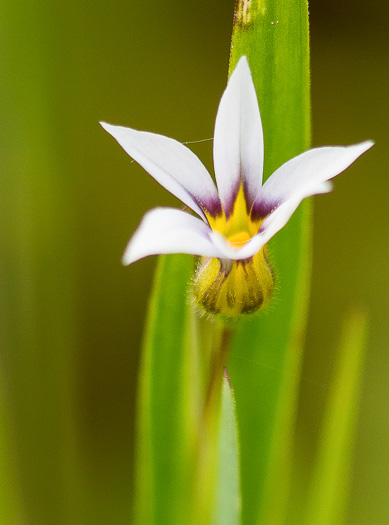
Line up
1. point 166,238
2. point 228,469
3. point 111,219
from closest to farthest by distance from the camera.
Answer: point 166,238 < point 228,469 < point 111,219

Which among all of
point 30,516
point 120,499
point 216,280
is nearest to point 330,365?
point 120,499

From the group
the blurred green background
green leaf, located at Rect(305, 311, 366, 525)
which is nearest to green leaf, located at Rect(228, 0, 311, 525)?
green leaf, located at Rect(305, 311, 366, 525)

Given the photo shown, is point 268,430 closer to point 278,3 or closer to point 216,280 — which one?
point 216,280

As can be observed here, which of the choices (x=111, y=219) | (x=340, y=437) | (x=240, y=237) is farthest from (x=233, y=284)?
(x=111, y=219)

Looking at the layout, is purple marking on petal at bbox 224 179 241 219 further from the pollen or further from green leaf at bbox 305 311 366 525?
green leaf at bbox 305 311 366 525

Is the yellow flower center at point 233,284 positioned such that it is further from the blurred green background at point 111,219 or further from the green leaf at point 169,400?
the blurred green background at point 111,219

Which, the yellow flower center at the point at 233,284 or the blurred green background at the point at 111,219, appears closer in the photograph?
the yellow flower center at the point at 233,284

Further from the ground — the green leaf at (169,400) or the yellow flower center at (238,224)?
the yellow flower center at (238,224)

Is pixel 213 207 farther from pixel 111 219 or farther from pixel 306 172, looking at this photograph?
pixel 111 219

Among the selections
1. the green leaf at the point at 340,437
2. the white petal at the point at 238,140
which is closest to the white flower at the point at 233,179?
the white petal at the point at 238,140
